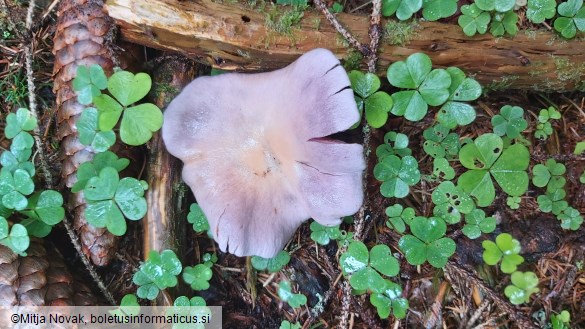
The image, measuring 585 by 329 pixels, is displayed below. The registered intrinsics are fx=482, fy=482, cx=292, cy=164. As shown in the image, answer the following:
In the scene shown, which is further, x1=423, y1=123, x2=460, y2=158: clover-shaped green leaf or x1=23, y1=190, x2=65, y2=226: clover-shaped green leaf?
x1=423, y1=123, x2=460, y2=158: clover-shaped green leaf

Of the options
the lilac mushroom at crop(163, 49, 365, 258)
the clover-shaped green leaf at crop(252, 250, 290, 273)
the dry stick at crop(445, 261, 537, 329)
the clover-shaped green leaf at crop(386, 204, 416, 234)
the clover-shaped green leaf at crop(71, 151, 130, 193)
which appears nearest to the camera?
the lilac mushroom at crop(163, 49, 365, 258)

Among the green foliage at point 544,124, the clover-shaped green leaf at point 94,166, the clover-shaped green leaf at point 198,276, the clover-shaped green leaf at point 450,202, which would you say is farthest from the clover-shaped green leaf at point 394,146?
the clover-shaped green leaf at point 94,166

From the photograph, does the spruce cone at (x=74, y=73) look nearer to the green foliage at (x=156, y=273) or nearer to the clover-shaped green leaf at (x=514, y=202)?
the green foliage at (x=156, y=273)

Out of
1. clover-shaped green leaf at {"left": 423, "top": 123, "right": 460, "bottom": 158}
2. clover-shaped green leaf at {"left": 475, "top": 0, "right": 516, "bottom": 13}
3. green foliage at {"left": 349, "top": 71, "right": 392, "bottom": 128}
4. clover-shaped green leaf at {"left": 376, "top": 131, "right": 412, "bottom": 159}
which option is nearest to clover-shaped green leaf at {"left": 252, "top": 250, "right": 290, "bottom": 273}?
clover-shaped green leaf at {"left": 376, "top": 131, "right": 412, "bottom": 159}

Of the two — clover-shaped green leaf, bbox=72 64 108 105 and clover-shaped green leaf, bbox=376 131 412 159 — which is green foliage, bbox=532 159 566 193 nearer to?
clover-shaped green leaf, bbox=376 131 412 159

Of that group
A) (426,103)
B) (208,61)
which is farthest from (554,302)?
(208,61)

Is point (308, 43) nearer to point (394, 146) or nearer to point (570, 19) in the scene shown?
point (394, 146)
